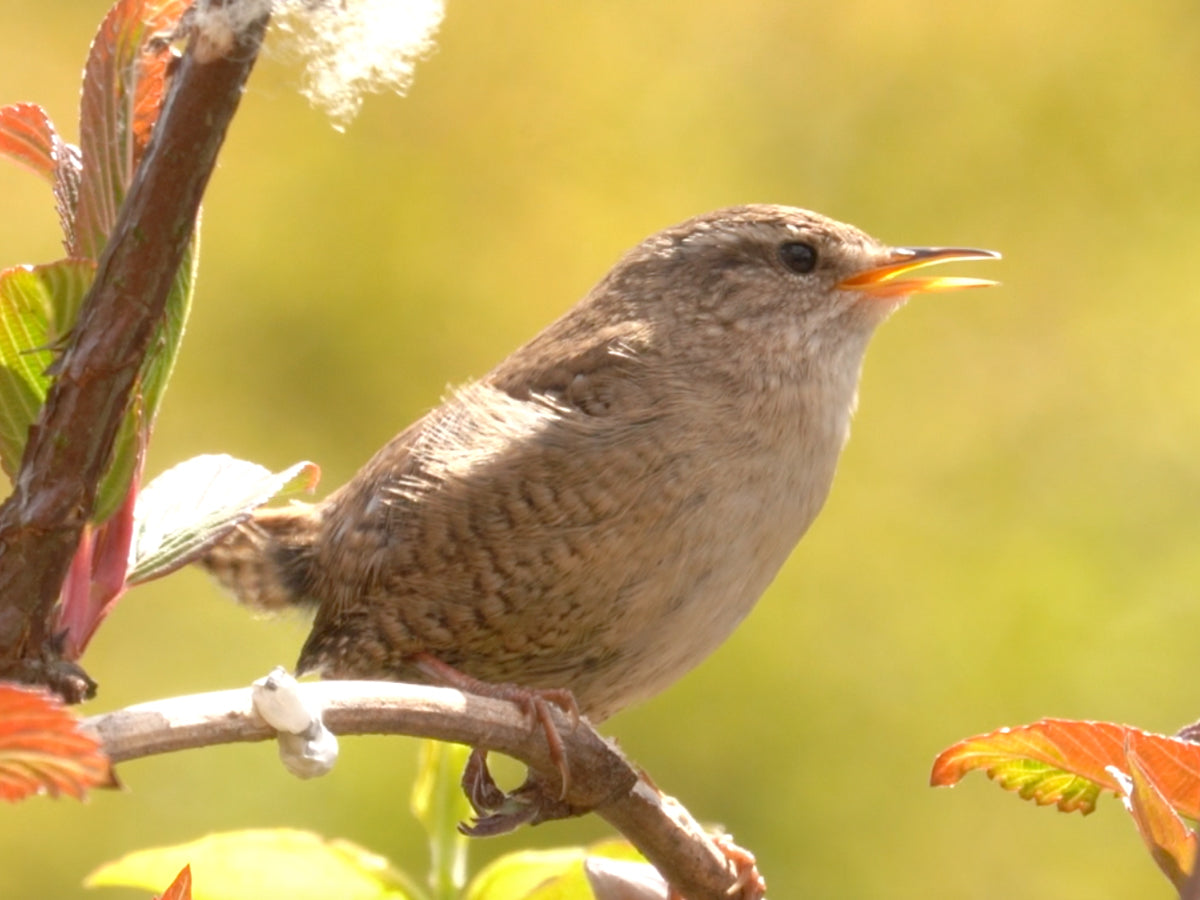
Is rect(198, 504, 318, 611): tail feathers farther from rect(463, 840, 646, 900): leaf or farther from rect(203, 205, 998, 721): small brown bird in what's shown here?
rect(463, 840, 646, 900): leaf

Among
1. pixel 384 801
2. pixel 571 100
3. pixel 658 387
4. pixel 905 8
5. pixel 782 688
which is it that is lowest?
pixel 384 801

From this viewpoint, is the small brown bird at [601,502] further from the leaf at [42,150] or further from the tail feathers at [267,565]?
the leaf at [42,150]

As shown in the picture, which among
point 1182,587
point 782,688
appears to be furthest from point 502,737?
point 1182,587

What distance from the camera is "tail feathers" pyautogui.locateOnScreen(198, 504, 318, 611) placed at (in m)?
2.72

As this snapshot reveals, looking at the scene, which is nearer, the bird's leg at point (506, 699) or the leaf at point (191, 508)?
→ the leaf at point (191, 508)

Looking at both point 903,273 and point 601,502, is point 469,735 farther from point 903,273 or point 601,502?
point 903,273

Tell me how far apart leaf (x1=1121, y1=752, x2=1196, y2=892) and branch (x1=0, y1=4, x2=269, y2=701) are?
72 centimetres

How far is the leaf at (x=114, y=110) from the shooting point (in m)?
1.14

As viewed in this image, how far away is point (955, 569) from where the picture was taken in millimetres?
3748

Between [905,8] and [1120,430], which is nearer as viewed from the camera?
[1120,430]

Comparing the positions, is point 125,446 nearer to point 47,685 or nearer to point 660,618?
point 47,685

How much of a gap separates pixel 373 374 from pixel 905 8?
159 cm

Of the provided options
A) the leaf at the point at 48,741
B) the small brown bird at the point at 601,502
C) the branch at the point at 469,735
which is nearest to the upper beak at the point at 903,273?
the small brown bird at the point at 601,502

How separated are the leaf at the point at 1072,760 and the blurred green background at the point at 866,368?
2056 millimetres
